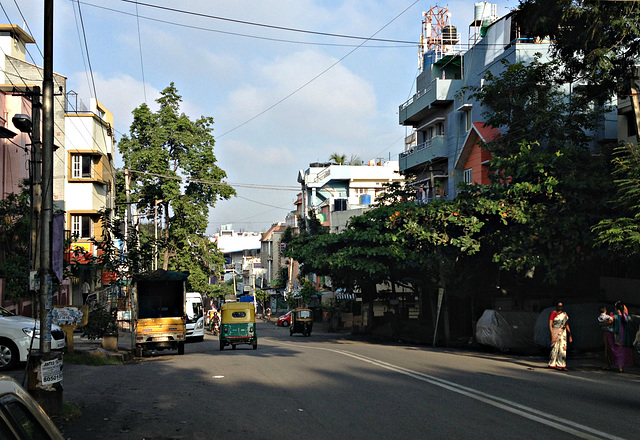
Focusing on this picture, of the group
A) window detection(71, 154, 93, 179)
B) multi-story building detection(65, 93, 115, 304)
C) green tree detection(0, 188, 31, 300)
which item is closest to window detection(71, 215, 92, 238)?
multi-story building detection(65, 93, 115, 304)

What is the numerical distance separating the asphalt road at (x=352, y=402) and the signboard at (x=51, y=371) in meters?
0.70

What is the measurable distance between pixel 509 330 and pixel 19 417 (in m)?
23.8

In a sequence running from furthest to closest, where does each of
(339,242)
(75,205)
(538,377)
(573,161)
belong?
(75,205) → (339,242) → (573,161) → (538,377)

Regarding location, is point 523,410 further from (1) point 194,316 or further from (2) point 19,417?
(1) point 194,316

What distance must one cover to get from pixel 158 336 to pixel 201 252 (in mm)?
21105

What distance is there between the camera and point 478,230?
26062mm

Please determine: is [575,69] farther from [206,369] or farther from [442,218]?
[206,369]

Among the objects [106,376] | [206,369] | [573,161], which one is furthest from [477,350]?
[106,376]

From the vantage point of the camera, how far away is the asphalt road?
357 inches

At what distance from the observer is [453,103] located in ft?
145

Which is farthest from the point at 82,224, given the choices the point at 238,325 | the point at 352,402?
the point at 352,402

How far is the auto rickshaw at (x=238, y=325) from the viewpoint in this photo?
3106cm

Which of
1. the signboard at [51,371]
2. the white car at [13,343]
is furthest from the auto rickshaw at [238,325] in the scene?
the signboard at [51,371]

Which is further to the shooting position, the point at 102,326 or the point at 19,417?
the point at 102,326
